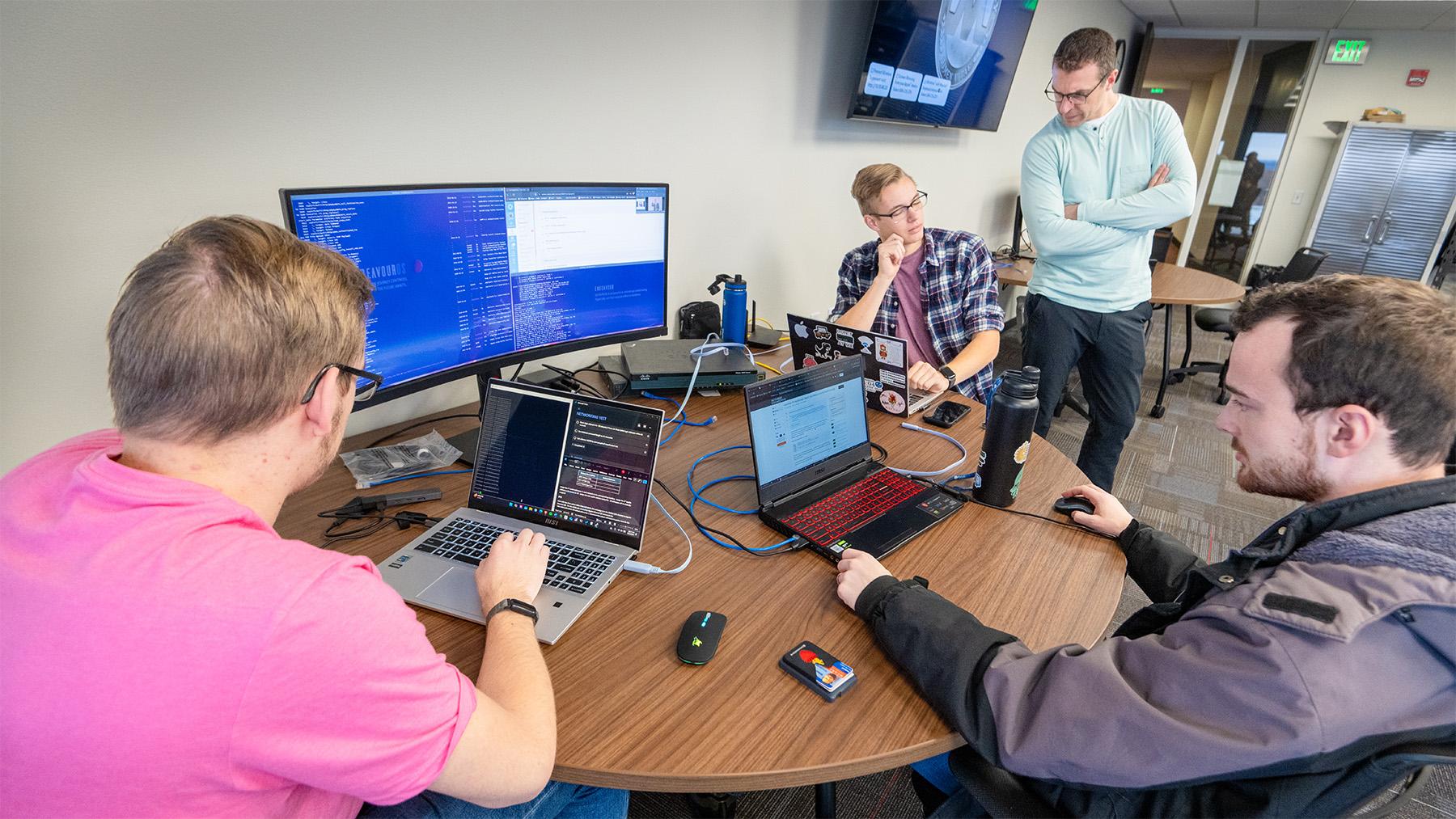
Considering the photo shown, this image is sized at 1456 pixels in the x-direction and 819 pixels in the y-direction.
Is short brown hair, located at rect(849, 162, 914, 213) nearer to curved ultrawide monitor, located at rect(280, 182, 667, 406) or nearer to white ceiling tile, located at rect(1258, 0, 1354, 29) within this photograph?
curved ultrawide monitor, located at rect(280, 182, 667, 406)

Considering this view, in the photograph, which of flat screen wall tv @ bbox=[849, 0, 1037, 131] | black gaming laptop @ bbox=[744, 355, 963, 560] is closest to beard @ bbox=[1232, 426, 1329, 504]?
black gaming laptop @ bbox=[744, 355, 963, 560]

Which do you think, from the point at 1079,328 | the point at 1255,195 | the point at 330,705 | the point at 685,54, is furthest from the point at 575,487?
the point at 1255,195

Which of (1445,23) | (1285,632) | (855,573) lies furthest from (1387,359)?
(1445,23)

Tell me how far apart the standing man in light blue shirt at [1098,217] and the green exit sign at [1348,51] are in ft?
18.0

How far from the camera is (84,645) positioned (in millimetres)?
573

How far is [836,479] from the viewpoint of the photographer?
1361mm

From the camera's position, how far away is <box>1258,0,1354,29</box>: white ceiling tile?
16.1 feet

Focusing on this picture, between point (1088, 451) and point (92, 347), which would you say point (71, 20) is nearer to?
point (92, 347)

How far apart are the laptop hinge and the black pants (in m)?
1.41

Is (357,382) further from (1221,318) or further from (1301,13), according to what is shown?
(1301,13)

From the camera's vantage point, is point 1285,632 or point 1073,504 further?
point 1073,504

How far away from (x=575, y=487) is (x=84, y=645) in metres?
0.65

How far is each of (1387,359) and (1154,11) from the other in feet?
21.1

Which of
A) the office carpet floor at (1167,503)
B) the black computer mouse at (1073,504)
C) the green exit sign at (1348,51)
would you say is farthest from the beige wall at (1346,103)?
the black computer mouse at (1073,504)
